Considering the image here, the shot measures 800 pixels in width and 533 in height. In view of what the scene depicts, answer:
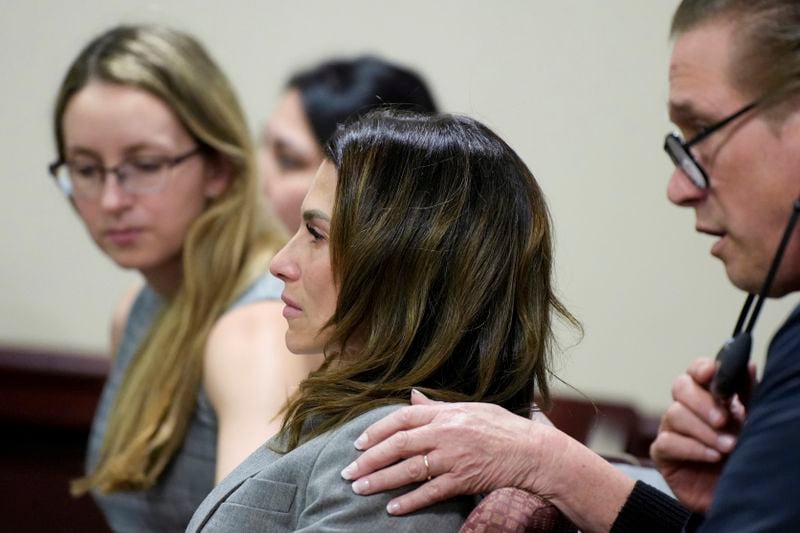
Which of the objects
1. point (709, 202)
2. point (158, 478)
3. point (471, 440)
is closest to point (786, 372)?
point (709, 202)

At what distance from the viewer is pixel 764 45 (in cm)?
108

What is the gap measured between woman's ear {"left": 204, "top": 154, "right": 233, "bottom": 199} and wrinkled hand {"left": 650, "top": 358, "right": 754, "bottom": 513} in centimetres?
111

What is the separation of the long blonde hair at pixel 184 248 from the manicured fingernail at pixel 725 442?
3.27ft

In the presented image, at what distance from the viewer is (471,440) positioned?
1155mm

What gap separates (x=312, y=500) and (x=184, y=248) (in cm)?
105

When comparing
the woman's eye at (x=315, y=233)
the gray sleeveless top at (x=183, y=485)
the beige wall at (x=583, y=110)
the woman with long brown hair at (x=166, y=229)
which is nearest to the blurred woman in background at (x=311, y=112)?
the beige wall at (x=583, y=110)

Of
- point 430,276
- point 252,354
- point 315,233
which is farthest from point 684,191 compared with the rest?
point 252,354

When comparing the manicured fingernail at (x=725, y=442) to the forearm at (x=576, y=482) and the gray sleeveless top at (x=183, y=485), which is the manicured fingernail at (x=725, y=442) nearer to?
the forearm at (x=576, y=482)

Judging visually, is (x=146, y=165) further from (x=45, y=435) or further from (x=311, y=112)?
(x=45, y=435)

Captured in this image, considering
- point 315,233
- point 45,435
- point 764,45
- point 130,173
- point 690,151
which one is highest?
point 764,45

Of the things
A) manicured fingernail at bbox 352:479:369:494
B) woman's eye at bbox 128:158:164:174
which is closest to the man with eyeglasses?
manicured fingernail at bbox 352:479:369:494

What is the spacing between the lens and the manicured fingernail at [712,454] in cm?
128

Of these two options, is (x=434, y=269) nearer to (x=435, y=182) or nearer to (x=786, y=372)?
(x=435, y=182)

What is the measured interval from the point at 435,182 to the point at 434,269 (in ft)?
0.30
